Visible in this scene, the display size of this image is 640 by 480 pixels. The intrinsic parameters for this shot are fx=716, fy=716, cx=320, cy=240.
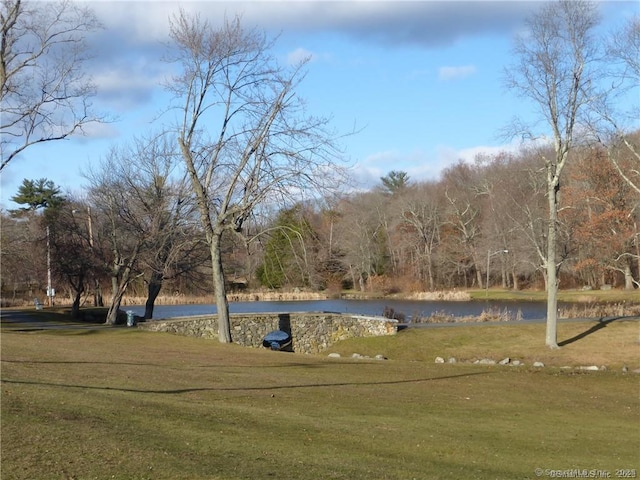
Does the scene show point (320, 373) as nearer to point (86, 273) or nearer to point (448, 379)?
point (448, 379)

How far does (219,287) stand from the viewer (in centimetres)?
2756

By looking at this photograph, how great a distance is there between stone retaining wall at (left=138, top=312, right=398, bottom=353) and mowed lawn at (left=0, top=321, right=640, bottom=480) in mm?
6892

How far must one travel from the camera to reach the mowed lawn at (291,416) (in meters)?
8.46

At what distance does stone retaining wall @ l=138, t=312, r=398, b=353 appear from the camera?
31.0 metres

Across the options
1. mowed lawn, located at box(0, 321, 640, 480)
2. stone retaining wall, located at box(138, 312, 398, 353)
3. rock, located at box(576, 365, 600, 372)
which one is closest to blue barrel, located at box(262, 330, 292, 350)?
stone retaining wall, located at box(138, 312, 398, 353)

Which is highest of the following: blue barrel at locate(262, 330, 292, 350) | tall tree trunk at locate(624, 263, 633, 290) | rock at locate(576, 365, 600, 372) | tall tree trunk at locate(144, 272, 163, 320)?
tall tree trunk at locate(144, 272, 163, 320)

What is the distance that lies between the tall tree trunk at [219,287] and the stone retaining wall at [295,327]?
3229 mm

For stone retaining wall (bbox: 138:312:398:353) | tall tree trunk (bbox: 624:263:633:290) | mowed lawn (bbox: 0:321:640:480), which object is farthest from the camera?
tall tree trunk (bbox: 624:263:633:290)

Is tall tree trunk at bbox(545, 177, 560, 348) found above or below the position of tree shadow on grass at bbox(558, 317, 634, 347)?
above

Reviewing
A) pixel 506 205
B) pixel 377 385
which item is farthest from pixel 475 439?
pixel 506 205

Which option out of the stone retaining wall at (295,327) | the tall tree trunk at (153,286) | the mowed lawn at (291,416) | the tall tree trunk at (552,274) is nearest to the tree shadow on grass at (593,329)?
the tall tree trunk at (552,274)

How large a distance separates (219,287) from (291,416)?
15.8 meters

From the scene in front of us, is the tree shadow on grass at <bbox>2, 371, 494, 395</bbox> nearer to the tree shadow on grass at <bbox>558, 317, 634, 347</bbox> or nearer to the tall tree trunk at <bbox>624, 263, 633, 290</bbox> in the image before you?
the tree shadow on grass at <bbox>558, 317, 634, 347</bbox>

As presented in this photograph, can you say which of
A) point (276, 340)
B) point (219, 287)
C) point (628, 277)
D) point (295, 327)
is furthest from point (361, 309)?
point (219, 287)
